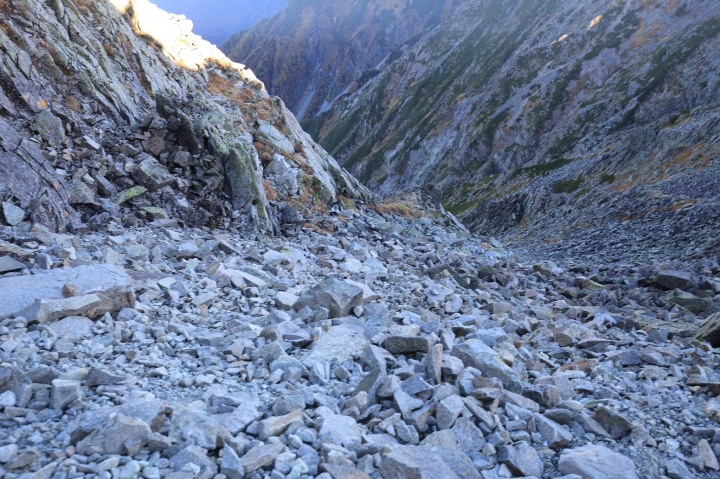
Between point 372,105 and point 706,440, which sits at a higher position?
point 372,105

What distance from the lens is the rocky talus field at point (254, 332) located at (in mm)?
4906

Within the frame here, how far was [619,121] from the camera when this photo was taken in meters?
82.3

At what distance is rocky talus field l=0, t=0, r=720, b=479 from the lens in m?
4.91

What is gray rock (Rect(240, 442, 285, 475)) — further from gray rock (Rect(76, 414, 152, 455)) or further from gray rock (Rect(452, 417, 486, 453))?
gray rock (Rect(452, 417, 486, 453))

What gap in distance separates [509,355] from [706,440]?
9.51 ft

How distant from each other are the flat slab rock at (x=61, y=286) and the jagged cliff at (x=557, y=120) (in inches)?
1154

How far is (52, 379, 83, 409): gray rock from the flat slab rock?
2.85 meters

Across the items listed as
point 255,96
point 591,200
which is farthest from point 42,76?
point 591,200

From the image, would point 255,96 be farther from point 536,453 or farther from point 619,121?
point 619,121

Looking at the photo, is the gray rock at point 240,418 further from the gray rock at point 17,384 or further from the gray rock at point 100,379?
the gray rock at point 17,384

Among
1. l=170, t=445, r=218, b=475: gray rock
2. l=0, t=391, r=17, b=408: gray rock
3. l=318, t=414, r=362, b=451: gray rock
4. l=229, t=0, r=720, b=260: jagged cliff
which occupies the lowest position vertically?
l=0, t=391, r=17, b=408: gray rock

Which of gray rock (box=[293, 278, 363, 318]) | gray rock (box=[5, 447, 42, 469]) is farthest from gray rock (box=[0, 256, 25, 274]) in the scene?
gray rock (box=[5, 447, 42, 469])

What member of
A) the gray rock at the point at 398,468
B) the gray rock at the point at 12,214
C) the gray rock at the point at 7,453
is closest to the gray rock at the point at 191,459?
the gray rock at the point at 7,453

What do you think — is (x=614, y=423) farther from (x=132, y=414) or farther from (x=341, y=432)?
(x=132, y=414)
